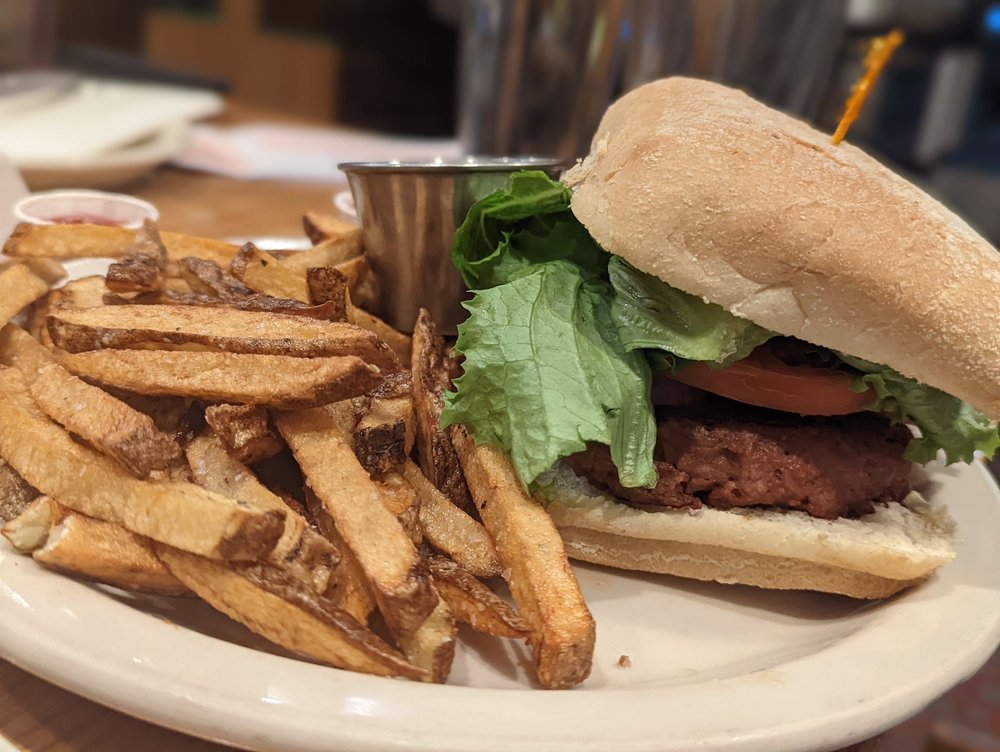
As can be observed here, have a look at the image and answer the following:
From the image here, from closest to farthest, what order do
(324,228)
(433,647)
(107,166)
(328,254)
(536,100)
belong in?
(433,647)
(328,254)
(324,228)
(107,166)
(536,100)

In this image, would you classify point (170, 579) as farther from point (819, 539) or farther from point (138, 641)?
point (819, 539)

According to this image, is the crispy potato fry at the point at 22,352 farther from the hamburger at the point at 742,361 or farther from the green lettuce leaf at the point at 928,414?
the green lettuce leaf at the point at 928,414

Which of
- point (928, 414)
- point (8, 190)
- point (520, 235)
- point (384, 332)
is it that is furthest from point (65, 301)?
point (928, 414)

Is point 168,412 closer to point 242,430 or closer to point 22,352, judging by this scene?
point 242,430

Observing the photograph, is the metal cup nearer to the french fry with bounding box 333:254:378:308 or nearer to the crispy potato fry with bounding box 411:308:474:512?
the french fry with bounding box 333:254:378:308

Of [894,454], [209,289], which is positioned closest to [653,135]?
[894,454]

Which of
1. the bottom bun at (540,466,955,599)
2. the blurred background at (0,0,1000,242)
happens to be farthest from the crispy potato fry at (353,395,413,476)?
the blurred background at (0,0,1000,242)
